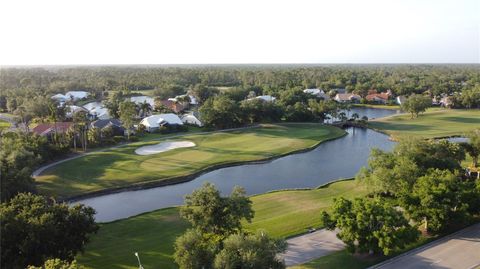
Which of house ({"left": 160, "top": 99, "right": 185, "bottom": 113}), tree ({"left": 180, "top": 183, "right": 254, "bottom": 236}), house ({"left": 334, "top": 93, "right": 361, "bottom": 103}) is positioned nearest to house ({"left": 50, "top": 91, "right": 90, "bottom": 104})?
house ({"left": 160, "top": 99, "right": 185, "bottom": 113})

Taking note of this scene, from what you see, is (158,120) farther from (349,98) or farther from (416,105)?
(349,98)

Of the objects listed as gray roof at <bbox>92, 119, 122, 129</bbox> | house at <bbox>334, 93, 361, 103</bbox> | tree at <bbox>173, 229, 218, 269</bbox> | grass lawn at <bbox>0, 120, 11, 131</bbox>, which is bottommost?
grass lawn at <bbox>0, 120, 11, 131</bbox>

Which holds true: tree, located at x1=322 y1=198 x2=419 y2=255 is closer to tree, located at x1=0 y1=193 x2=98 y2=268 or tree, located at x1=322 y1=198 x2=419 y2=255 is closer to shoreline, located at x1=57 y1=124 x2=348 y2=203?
tree, located at x1=0 y1=193 x2=98 y2=268

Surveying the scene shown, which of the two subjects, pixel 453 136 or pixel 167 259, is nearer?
pixel 167 259

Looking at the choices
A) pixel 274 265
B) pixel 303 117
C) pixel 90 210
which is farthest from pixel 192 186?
pixel 303 117

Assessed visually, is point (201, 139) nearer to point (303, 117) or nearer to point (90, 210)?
point (303, 117)

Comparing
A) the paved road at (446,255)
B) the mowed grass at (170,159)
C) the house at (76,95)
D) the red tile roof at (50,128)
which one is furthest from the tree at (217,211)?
the house at (76,95)
